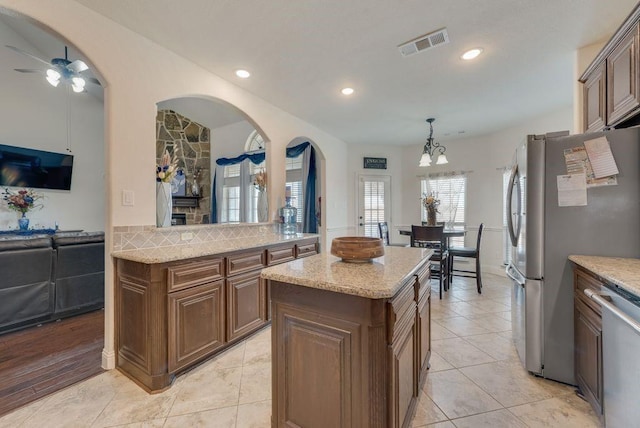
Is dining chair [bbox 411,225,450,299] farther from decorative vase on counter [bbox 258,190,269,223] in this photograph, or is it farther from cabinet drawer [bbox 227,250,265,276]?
cabinet drawer [bbox 227,250,265,276]

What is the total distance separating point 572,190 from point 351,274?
65.0 inches

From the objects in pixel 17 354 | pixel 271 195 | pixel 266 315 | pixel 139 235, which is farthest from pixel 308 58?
pixel 17 354

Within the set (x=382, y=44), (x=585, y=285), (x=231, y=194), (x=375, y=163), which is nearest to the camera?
(x=585, y=285)

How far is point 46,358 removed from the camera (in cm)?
219

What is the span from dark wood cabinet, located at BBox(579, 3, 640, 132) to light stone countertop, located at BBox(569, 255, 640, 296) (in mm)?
919

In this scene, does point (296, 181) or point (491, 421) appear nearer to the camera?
point (491, 421)

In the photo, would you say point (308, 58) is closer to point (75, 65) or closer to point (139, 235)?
point (139, 235)

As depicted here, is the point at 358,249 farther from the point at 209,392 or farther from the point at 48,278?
the point at 48,278

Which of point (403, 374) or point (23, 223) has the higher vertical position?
point (23, 223)

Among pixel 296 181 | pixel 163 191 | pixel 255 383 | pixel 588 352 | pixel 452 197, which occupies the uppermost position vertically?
pixel 296 181

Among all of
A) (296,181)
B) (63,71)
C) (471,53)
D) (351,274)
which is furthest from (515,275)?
(63,71)

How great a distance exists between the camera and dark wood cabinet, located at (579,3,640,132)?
1.65 m

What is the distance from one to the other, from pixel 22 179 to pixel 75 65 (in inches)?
96.4

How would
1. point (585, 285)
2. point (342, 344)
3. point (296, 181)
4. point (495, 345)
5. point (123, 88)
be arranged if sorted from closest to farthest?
point (342, 344), point (585, 285), point (123, 88), point (495, 345), point (296, 181)
